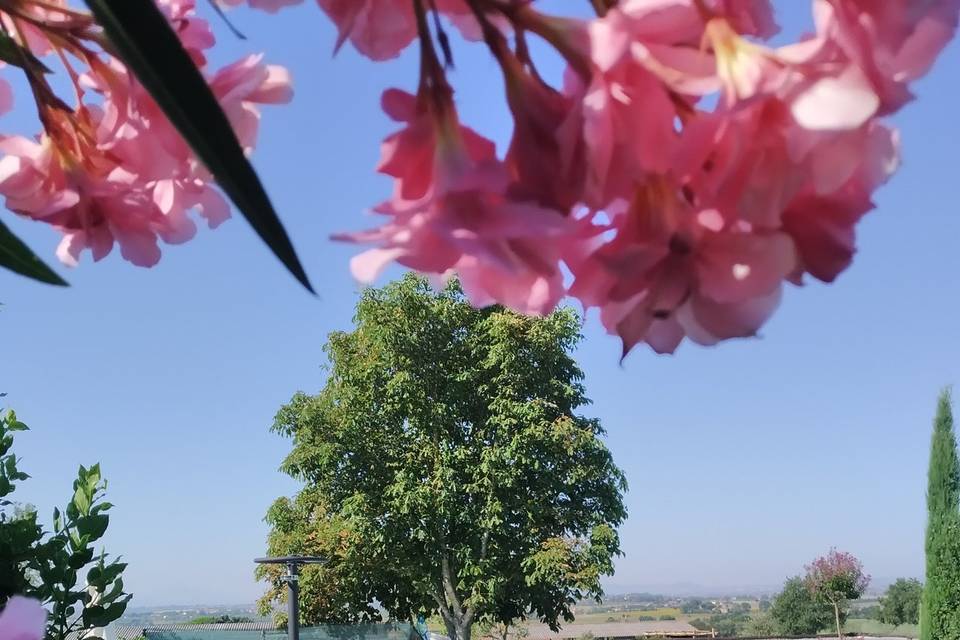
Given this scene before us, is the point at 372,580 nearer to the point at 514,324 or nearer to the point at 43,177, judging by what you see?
the point at 514,324

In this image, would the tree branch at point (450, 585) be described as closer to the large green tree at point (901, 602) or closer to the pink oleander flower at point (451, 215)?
the pink oleander flower at point (451, 215)

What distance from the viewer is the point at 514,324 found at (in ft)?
37.7

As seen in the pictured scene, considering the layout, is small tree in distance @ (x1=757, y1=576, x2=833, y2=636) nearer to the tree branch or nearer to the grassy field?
the grassy field

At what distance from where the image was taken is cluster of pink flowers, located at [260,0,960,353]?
0.69ft

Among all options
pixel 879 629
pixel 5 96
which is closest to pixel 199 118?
pixel 5 96

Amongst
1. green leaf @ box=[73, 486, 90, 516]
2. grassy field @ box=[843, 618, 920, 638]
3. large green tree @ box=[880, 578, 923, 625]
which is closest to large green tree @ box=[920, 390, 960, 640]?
green leaf @ box=[73, 486, 90, 516]

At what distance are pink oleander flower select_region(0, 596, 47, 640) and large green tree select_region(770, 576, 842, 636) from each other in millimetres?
30959

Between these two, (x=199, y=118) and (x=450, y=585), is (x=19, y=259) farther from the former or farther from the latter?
(x=450, y=585)

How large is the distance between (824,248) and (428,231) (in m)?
0.11

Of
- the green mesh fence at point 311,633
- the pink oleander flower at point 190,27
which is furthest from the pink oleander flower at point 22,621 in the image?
the green mesh fence at point 311,633

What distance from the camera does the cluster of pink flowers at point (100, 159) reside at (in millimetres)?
422

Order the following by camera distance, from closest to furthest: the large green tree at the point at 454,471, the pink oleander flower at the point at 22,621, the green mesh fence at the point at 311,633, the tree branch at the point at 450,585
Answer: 1. the pink oleander flower at the point at 22,621
2. the green mesh fence at the point at 311,633
3. the large green tree at the point at 454,471
4. the tree branch at the point at 450,585

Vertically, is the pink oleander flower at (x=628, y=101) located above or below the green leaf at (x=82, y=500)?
above

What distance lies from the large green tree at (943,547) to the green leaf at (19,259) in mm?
10930
